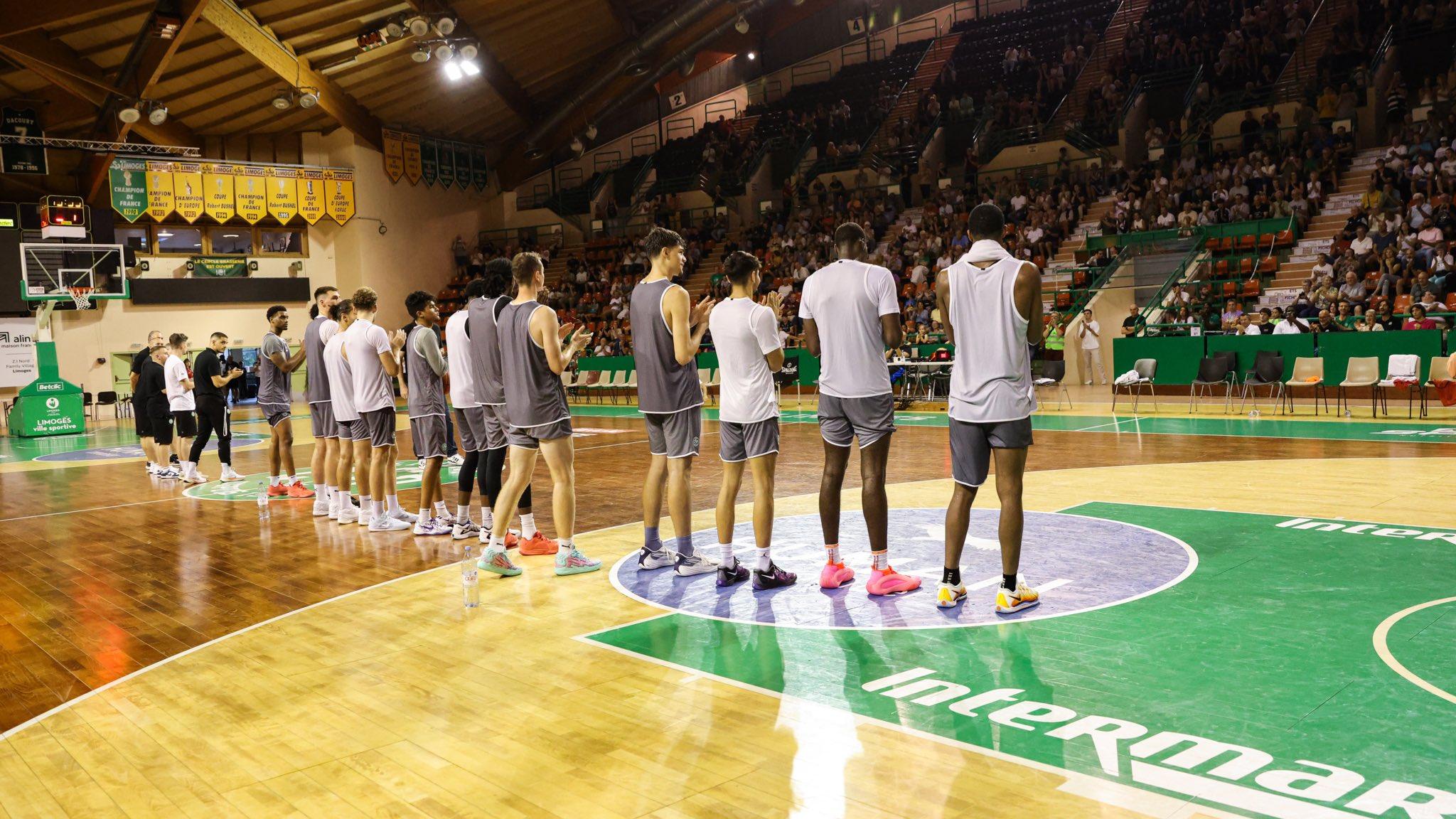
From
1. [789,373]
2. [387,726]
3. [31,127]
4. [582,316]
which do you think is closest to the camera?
[387,726]

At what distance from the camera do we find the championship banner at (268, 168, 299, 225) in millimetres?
28109

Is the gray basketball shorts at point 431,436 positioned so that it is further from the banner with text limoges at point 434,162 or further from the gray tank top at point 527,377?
the banner with text limoges at point 434,162

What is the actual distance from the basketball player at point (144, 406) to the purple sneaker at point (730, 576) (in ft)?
30.1

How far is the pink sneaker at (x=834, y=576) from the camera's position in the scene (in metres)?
5.77

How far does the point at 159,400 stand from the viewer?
12469 mm

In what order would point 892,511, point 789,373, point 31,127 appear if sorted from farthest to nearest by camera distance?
point 31,127 < point 789,373 < point 892,511

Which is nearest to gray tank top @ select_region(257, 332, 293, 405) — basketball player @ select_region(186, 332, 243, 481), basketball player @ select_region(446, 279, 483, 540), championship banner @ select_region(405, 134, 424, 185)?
basketball player @ select_region(186, 332, 243, 481)

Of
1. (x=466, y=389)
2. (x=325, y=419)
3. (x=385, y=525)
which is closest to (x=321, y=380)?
(x=325, y=419)

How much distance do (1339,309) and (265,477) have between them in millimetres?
15445

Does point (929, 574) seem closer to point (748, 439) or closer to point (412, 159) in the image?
point (748, 439)

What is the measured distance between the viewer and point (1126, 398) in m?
17.2

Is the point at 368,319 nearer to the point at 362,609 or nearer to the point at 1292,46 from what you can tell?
the point at 362,609

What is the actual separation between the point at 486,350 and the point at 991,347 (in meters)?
3.44

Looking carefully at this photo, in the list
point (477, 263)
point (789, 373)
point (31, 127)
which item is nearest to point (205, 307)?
point (31, 127)
